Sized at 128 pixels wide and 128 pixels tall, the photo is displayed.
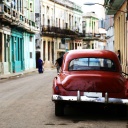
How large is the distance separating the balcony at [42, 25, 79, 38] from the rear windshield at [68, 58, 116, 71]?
163 feet

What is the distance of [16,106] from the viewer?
40.7 ft

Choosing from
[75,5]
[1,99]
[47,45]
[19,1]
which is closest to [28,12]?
[19,1]

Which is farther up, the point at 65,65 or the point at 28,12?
the point at 28,12

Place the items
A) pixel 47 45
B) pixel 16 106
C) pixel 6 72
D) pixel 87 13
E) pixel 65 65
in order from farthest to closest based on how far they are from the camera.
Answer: pixel 87 13, pixel 47 45, pixel 6 72, pixel 16 106, pixel 65 65

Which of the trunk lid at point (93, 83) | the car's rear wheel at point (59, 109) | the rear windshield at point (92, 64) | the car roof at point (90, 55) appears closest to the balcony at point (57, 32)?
the car roof at point (90, 55)

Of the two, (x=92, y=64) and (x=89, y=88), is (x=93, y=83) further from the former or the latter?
(x=92, y=64)

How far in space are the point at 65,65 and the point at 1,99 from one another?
3854 mm

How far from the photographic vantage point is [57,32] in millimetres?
66000

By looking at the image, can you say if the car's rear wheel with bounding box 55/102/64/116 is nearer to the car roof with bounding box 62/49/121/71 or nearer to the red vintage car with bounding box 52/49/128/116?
the red vintage car with bounding box 52/49/128/116

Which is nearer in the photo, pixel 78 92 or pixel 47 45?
pixel 78 92

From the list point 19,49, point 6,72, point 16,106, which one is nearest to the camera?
point 16,106

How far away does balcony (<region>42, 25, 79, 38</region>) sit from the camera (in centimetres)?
6187

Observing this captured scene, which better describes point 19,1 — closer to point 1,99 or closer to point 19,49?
point 19,49

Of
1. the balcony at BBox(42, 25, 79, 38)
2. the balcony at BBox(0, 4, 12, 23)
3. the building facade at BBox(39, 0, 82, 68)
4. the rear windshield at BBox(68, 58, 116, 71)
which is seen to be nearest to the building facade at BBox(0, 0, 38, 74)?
the balcony at BBox(0, 4, 12, 23)
